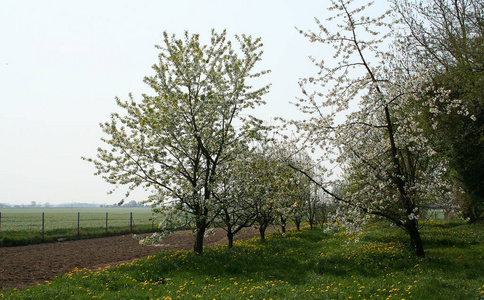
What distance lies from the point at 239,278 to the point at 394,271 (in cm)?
484

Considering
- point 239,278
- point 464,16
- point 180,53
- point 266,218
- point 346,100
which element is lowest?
point 239,278

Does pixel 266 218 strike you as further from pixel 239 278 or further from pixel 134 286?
pixel 134 286

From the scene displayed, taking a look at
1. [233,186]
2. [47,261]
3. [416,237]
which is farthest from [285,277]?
[47,261]

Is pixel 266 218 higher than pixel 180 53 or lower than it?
lower

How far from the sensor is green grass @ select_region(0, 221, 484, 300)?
24.6 ft

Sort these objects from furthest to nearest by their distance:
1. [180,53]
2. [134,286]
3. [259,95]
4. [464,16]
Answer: [464,16], [259,95], [180,53], [134,286]

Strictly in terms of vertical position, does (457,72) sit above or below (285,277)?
above

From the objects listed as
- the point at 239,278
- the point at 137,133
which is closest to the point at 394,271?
the point at 239,278

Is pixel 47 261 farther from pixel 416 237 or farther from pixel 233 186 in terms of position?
pixel 416 237

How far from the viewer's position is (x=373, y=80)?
36.4ft

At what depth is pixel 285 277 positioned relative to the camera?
1027 cm

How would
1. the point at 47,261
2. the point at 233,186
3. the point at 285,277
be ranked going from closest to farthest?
the point at 285,277, the point at 233,186, the point at 47,261

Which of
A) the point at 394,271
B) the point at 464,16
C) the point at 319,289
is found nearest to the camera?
the point at 319,289

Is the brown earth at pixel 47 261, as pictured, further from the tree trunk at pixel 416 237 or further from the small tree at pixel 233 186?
the tree trunk at pixel 416 237
